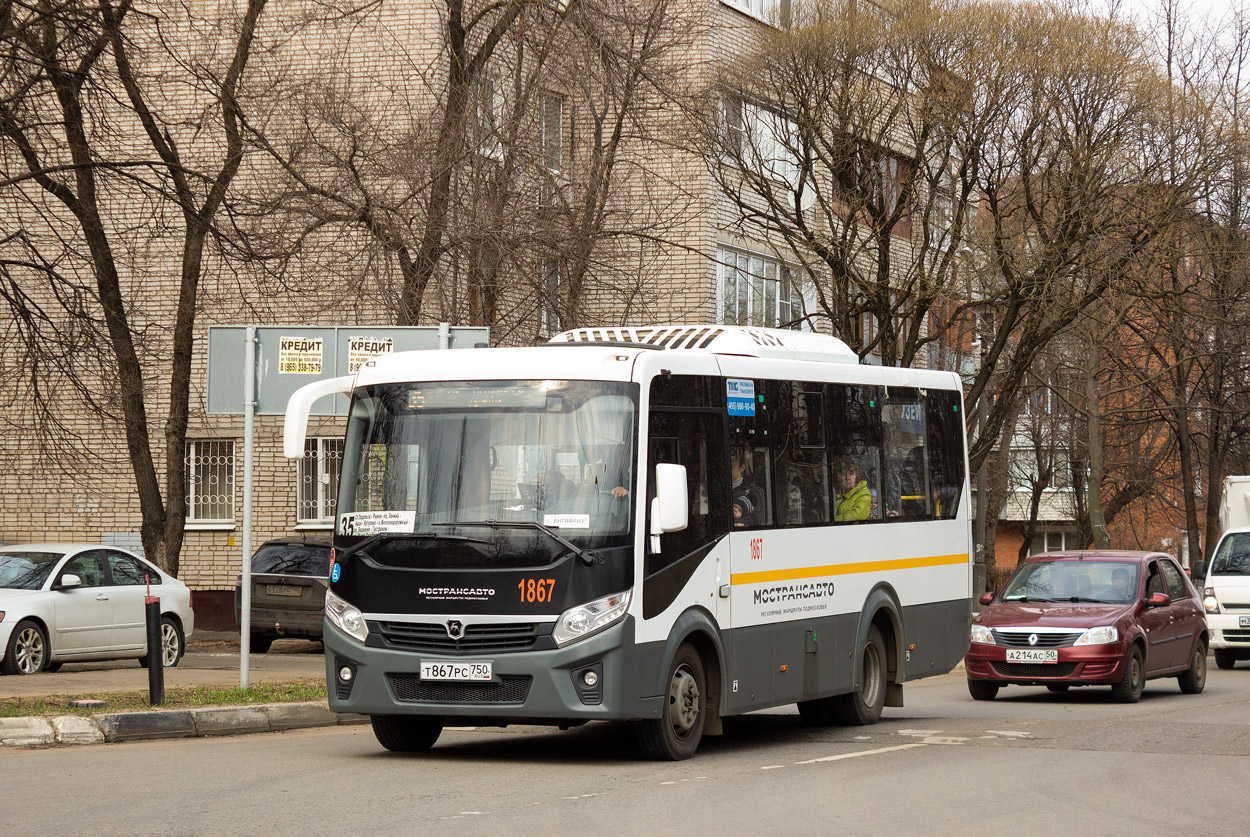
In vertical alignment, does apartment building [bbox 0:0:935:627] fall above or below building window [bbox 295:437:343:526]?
above

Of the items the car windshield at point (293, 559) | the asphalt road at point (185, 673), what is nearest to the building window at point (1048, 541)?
the car windshield at point (293, 559)

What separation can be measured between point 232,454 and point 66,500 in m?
3.64

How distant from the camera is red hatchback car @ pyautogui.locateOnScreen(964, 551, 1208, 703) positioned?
17906 millimetres

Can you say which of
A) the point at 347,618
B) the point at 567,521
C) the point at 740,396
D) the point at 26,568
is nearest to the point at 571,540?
the point at 567,521

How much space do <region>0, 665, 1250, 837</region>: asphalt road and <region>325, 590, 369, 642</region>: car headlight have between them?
0.86 meters

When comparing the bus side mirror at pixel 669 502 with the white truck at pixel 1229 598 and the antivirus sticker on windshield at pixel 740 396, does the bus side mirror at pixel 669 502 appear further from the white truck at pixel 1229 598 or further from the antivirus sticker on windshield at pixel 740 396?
the white truck at pixel 1229 598

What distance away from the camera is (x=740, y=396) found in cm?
1281

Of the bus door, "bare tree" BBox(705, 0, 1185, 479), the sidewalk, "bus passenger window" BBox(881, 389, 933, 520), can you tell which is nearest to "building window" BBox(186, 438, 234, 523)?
the sidewalk

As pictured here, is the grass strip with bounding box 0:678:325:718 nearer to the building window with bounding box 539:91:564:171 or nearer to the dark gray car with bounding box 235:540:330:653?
the dark gray car with bounding box 235:540:330:653

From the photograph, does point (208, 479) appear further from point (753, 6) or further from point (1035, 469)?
point (1035, 469)

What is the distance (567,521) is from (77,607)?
32.2ft

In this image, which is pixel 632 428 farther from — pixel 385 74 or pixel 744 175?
pixel 385 74

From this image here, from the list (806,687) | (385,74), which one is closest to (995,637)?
(806,687)

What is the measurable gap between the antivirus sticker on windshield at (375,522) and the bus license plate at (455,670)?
0.91 metres
